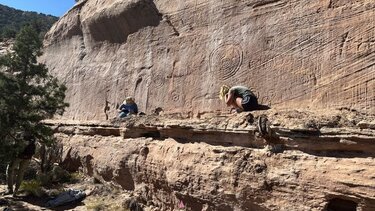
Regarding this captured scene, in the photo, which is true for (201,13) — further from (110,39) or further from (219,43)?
(110,39)

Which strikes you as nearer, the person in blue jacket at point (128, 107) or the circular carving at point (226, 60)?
the circular carving at point (226, 60)

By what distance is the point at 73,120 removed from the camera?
48.3 ft

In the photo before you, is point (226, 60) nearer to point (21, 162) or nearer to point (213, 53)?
point (213, 53)

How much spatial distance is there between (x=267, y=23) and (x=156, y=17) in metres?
4.04

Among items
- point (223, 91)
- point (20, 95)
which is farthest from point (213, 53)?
point (20, 95)

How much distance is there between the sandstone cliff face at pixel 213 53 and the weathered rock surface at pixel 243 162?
3.11 ft

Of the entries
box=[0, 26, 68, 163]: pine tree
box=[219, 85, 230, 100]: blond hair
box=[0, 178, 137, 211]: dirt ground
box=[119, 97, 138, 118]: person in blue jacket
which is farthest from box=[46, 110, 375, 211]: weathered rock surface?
box=[0, 26, 68, 163]: pine tree

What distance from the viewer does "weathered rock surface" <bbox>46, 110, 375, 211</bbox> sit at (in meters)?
6.17

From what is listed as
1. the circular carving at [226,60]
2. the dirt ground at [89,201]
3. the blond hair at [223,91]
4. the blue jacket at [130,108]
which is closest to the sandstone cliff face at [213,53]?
the circular carving at [226,60]

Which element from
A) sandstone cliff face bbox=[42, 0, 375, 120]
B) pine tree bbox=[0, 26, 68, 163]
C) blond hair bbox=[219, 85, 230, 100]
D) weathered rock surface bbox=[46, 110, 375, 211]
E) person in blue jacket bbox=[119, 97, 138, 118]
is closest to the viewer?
weathered rock surface bbox=[46, 110, 375, 211]

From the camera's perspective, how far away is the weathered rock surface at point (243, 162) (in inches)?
243

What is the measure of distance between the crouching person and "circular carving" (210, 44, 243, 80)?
4586mm

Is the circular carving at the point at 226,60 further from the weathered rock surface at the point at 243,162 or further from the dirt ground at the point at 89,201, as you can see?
the dirt ground at the point at 89,201

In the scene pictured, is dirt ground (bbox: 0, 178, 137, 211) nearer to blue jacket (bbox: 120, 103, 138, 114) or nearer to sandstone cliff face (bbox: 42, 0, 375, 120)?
blue jacket (bbox: 120, 103, 138, 114)
